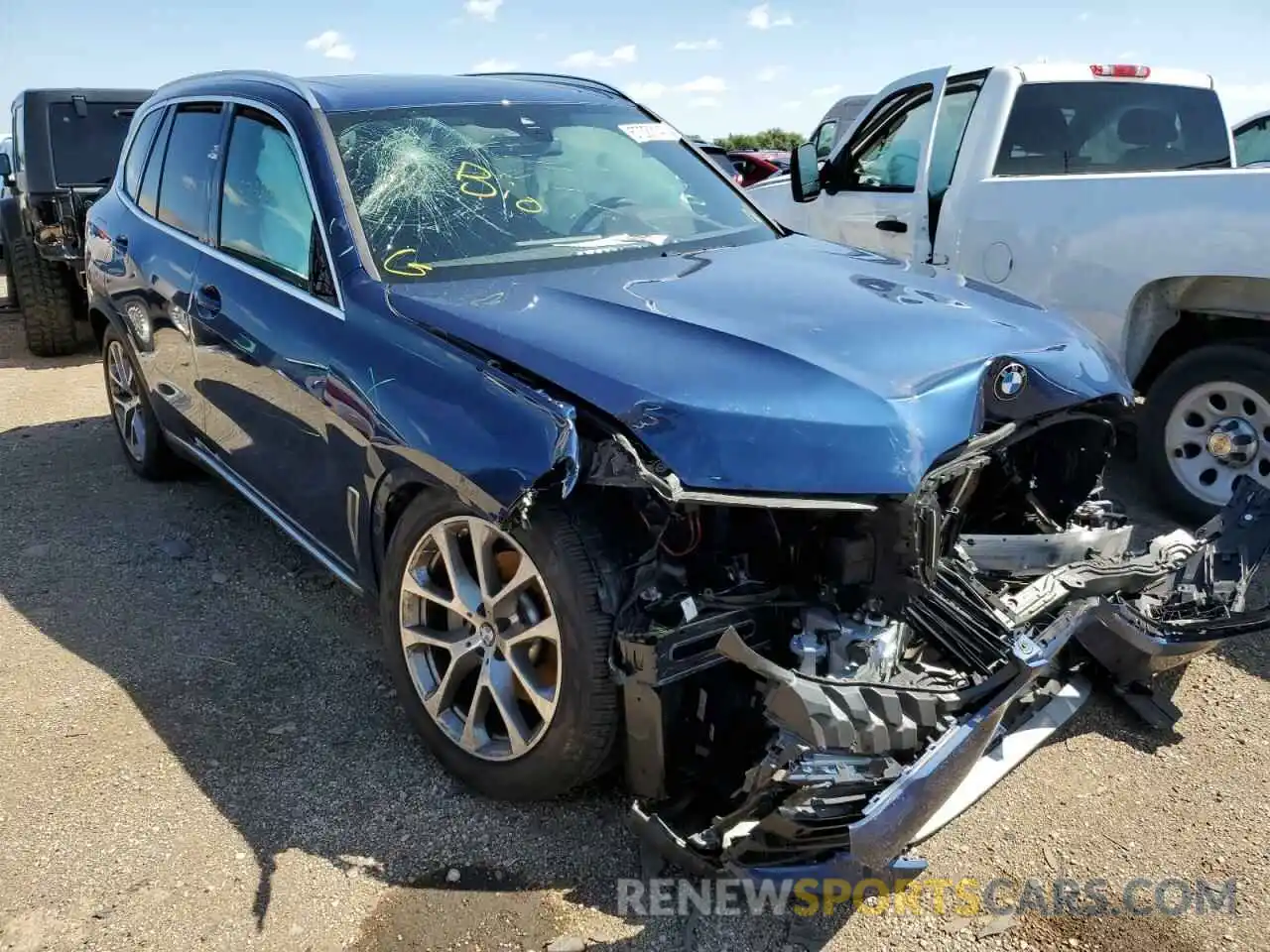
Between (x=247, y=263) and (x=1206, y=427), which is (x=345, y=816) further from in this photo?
(x=1206, y=427)

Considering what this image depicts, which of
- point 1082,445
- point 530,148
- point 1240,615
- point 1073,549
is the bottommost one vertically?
point 1240,615

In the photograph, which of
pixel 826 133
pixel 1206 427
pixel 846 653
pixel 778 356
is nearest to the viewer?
pixel 846 653

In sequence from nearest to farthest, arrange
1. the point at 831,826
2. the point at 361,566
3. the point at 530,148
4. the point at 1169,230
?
the point at 831,826, the point at 361,566, the point at 530,148, the point at 1169,230

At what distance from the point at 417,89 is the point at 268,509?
1.64 m

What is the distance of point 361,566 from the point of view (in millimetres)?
3283

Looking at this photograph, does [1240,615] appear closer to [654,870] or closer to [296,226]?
[654,870]

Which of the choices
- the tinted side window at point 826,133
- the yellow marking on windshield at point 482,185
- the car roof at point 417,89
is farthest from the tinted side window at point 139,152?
the tinted side window at point 826,133

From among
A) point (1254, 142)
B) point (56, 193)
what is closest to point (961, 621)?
point (1254, 142)

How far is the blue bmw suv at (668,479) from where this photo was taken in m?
2.40

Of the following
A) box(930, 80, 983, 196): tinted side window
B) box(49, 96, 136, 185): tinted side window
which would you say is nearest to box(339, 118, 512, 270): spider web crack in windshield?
box(930, 80, 983, 196): tinted side window

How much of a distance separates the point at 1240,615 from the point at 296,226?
3.14 meters

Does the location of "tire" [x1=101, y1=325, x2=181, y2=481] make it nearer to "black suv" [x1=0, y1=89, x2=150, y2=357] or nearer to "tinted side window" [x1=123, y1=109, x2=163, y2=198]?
"tinted side window" [x1=123, y1=109, x2=163, y2=198]

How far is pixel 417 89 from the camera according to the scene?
3893 mm

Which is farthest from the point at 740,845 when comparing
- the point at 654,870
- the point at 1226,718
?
the point at 1226,718
